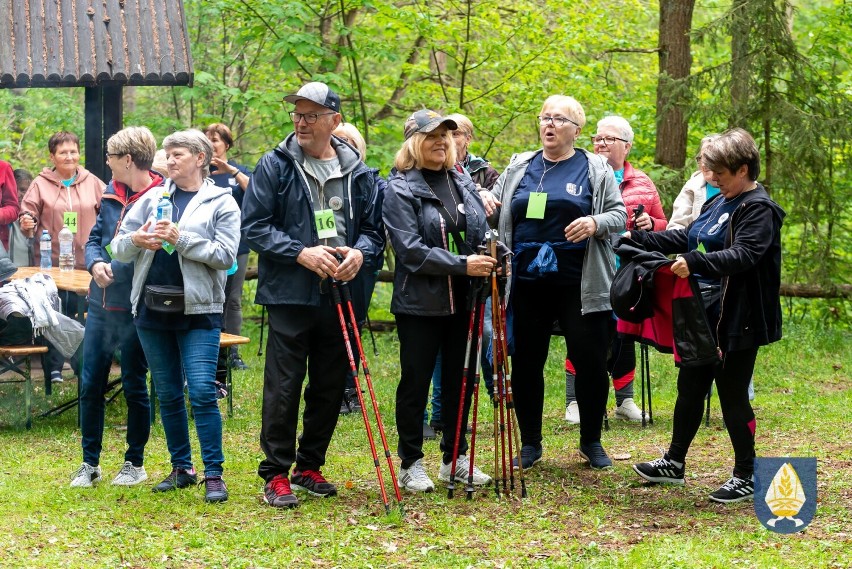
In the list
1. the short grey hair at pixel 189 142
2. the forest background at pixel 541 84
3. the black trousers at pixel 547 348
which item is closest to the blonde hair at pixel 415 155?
the black trousers at pixel 547 348

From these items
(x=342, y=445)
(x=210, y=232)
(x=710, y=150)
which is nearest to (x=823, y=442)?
(x=710, y=150)

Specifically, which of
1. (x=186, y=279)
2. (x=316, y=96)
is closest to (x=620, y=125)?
(x=316, y=96)

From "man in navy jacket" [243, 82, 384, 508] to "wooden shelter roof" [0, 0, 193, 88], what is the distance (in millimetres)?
4598

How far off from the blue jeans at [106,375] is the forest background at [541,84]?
629 centimetres

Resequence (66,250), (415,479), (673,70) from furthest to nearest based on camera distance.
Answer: (673,70)
(66,250)
(415,479)

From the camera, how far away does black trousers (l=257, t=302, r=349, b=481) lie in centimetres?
545

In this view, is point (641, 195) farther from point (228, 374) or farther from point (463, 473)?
point (228, 374)

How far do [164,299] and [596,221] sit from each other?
91.0 inches

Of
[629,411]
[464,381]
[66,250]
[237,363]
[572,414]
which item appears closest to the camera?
[464,381]

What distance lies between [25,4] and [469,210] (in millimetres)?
6216

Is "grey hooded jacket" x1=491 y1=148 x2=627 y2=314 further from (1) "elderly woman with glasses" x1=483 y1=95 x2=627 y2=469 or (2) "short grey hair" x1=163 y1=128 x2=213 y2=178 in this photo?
(2) "short grey hair" x1=163 y1=128 x2=213 y2=178

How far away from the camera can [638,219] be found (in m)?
6.54

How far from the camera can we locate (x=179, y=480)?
5789 millimetres

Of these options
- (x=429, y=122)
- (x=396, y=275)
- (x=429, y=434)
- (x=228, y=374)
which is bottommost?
(x=429, y=434)
